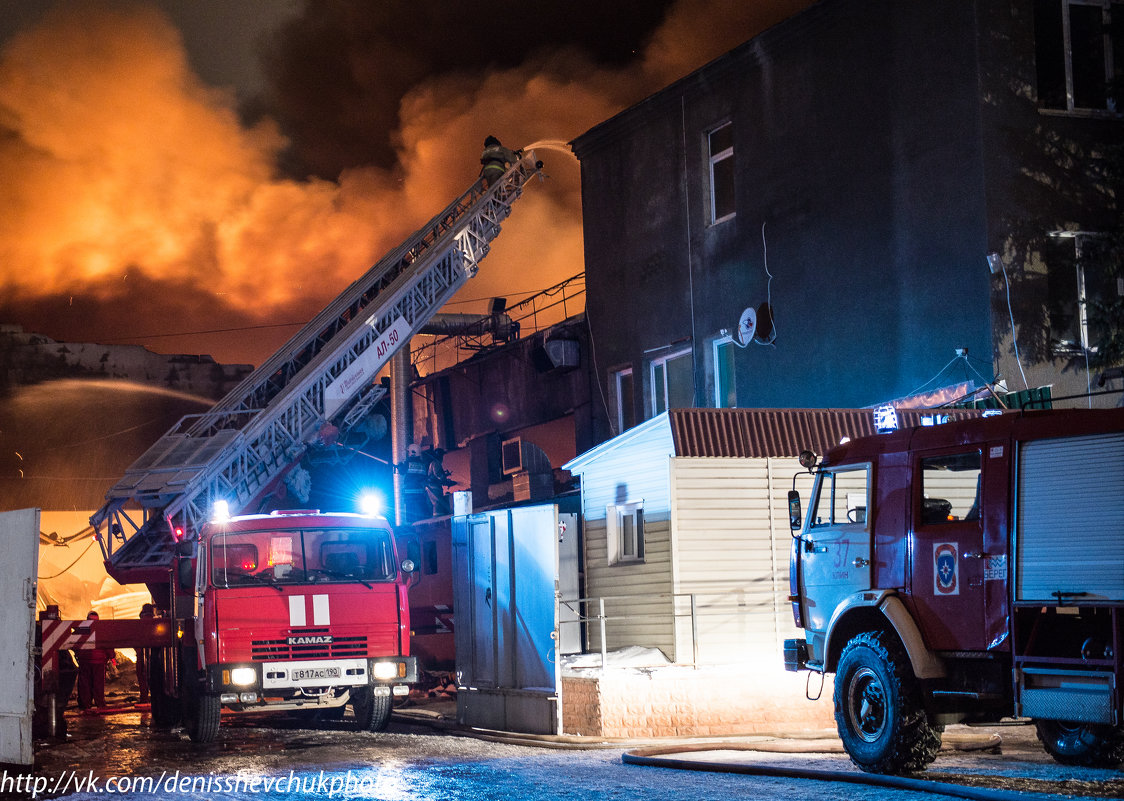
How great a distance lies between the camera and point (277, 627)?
13.6 metres

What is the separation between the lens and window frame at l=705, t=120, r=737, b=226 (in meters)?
21.8

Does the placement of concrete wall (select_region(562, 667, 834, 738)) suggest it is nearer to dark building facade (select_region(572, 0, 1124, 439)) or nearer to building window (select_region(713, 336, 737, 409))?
dark building facade (select_region(572, 0, 1124, 439))

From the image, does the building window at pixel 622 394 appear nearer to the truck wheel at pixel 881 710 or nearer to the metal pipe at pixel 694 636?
the metal pipe at pixel 694 636

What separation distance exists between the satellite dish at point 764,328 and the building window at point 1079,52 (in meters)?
5.40

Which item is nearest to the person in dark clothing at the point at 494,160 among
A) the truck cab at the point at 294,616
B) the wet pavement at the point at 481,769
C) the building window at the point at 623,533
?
the building window at the point at 623,533

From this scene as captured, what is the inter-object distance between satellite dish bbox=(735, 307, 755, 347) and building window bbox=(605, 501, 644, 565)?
16.8 feet

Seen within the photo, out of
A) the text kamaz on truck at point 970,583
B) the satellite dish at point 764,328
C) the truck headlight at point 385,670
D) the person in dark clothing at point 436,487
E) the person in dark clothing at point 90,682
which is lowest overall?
the person in dark clothing at point 90,682

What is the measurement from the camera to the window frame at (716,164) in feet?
71.4

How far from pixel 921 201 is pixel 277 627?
10768 millimetres

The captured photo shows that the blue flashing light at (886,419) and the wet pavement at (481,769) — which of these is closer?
the wet pavement at (481,769)

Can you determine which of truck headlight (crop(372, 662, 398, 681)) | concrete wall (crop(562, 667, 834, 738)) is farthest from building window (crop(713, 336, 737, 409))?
→ truck headlight (crop(372, 662, 398, 681))

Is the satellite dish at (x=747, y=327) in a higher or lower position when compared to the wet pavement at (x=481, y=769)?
higher

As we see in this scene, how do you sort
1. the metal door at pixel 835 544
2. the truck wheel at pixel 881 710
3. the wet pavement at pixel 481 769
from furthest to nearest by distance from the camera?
1. the metal door at pixel 835 544
2. the truck wheel at pixel 881 710
3. the wet pavement at pixel 481 769

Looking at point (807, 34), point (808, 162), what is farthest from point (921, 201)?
point (807, 34)
